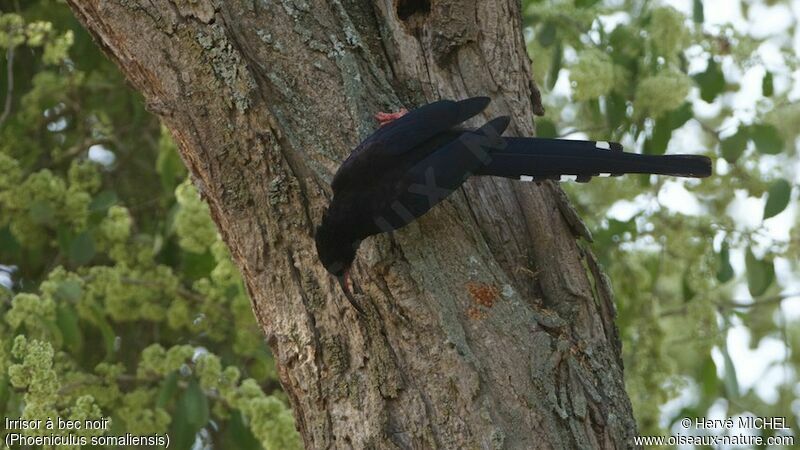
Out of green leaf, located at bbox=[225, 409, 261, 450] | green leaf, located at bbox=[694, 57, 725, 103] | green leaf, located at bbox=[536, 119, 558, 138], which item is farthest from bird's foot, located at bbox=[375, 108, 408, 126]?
green leaf, located at bbox=[694, 57, 725, 103]

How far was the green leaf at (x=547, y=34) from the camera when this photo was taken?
178 inches

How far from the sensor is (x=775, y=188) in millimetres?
4211

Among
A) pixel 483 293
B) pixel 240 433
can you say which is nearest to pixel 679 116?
pixel 483 293

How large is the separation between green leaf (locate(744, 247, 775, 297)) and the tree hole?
1.94 metres

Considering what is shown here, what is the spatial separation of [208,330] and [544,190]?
197 cm

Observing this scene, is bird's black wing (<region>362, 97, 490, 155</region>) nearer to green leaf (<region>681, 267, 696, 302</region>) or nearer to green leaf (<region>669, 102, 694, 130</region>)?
green leaf (<region>669, 102, 694, 130</region>)

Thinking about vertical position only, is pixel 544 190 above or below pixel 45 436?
above

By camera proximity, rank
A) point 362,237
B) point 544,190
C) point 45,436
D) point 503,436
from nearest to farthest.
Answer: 1. point 503,436
2. point 362,237
3. point 544,190
4. point 45,436

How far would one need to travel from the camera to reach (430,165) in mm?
3031

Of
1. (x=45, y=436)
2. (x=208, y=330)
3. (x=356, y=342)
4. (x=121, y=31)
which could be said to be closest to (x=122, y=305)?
(x=208, y=330)

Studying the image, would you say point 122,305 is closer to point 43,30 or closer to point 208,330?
point 208,330

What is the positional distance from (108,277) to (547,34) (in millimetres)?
2075

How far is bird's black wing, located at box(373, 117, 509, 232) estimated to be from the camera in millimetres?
2889

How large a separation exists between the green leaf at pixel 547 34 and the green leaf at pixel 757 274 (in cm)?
120
